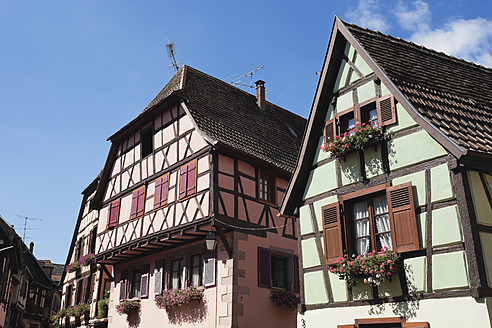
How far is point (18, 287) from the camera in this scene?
99.6ft

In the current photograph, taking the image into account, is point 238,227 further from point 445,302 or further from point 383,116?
point 445,302

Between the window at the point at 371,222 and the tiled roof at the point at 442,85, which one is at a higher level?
the tiled roof at the point at 442,85

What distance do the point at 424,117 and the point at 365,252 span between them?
2792 mm

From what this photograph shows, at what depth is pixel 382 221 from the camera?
9.56 metres

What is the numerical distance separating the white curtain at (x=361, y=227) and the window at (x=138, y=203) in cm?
1022

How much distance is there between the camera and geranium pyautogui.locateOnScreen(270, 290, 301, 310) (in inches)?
617

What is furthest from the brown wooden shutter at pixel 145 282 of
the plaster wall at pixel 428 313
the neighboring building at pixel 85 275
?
the plaster wall at pixel 428 313

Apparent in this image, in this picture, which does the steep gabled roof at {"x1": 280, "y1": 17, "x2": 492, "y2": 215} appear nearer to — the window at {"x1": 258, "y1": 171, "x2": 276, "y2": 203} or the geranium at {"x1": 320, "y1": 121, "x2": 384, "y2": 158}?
the geranium at {"x1": 320, "y1": 121, "x2": 384, "y2": 158}

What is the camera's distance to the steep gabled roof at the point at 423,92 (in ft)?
29.2

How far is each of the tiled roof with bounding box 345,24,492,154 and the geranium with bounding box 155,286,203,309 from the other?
29.1 feet

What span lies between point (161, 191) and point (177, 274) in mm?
2935

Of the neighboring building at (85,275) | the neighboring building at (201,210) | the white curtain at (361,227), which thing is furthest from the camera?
the neighboring building at (85,275)

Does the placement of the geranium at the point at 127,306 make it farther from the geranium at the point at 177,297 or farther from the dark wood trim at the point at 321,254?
the dark wood trim at the point at 321,254

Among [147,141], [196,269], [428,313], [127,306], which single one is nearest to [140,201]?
[147,141]
